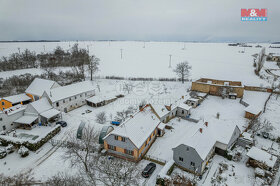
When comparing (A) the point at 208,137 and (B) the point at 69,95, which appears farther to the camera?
(B) the point at 69,95

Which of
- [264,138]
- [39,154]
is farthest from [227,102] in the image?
[39,154]

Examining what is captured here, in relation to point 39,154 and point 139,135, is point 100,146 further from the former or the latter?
point 39,154

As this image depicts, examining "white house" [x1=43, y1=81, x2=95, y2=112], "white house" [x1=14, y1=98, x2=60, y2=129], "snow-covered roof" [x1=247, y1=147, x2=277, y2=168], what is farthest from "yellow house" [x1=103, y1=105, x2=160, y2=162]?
"white house" [x1=43, y1=81, x2=95, y2=112]

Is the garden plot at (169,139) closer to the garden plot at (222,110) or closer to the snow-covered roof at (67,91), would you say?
the garden plot at (222,110)

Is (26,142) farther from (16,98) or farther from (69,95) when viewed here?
(16,98)

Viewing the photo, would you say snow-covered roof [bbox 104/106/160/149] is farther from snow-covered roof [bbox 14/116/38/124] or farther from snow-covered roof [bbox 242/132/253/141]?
snow-covered roof [bbox 14/116/38/124]

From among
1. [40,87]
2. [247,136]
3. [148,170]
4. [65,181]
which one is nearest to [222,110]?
[247,136]
